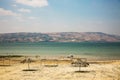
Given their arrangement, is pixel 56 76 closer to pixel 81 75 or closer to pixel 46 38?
pixel 81 75

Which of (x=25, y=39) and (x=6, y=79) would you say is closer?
(x=6, y=79)

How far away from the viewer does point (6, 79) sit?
19.4m

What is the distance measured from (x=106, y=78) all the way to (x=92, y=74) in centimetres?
195

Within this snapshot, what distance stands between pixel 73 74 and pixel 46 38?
567 feet

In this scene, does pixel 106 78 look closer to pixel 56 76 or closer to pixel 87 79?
pixel 87 79

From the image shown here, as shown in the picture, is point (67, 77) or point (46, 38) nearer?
point (67, 77)

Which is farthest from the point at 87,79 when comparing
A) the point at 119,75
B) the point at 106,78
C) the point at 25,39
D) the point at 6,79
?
the point at 25,39

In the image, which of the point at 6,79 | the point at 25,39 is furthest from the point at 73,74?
the point at 25,39

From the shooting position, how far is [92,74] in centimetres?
2152

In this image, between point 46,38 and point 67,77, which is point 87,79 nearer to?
point 67,77

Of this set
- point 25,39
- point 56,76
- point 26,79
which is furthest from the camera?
point 25,39

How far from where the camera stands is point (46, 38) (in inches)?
7638

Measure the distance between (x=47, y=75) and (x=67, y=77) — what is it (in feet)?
5.66

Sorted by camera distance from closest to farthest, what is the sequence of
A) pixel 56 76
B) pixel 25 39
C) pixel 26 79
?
pixel 26 79
pixel 56 76
pixel 25 39
